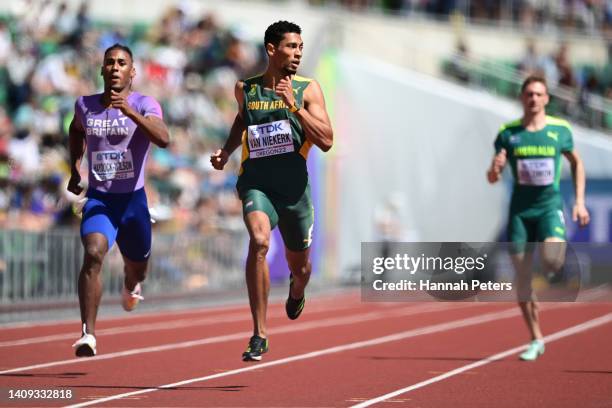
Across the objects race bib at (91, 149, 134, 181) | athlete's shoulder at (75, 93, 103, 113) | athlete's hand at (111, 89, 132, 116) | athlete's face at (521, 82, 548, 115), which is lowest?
race bib at (91, 149, 134, 181)

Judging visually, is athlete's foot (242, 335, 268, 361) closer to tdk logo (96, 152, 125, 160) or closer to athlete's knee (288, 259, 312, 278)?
athlete's knee (288, 259, 312, 278)

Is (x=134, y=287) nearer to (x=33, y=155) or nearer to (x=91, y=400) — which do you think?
(x=91, y=400)

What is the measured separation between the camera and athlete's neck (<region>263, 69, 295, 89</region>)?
9312mm

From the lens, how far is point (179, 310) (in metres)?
19.4

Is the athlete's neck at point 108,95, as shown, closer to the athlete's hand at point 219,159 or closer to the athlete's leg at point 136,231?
the athlete's leg at point 136,231

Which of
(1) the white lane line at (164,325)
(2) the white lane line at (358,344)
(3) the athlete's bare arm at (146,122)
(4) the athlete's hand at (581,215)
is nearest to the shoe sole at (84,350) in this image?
(2) the white lane line at (358,344)

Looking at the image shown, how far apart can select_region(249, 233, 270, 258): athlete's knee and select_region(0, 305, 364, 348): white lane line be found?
409 cm

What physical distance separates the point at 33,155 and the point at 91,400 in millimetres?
11151

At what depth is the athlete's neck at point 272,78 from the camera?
30.6 ft

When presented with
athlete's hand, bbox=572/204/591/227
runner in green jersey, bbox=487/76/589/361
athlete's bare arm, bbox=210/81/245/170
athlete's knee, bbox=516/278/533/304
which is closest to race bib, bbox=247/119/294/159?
athlete's bare arm, bbox=210/81/245/170

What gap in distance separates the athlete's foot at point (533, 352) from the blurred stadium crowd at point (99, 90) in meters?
7.41

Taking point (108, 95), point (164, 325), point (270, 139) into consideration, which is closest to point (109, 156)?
point (108, 95)

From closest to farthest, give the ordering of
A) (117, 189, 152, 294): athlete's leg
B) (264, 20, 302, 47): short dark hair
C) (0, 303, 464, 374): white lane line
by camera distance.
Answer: (264, 20, 302, 47): short dark hair < (117, 189, 152, 294): athlete's leg < (0, 303, 464, 374): white lane line

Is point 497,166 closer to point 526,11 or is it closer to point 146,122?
point 146,122
